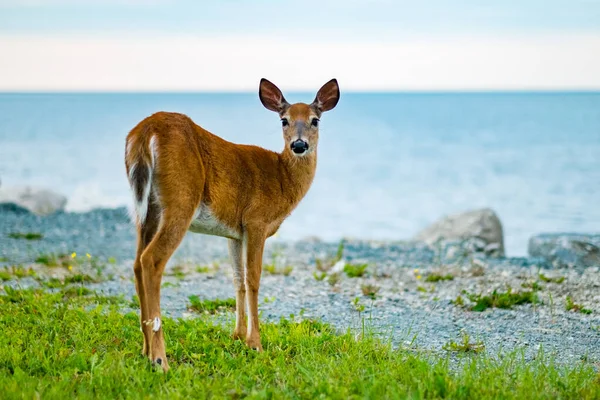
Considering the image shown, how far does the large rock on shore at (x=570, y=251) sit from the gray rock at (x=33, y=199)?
391 inches

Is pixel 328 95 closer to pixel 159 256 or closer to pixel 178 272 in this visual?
pixel 159 256

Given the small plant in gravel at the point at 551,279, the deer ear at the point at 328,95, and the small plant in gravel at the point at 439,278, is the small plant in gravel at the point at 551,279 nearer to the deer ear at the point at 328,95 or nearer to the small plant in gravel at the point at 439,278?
the small plant in gravel at the point at 439,278

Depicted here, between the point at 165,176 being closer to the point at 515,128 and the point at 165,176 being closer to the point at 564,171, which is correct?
the point at 564,171

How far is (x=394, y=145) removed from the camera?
180 ft

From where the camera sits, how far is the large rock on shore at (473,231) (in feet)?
48.7

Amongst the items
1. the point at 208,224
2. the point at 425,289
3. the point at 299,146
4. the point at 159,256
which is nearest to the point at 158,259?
the point at 159,256

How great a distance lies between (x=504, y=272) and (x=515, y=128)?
58528mm

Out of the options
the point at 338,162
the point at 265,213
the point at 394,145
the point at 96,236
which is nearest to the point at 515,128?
the point at 394,145

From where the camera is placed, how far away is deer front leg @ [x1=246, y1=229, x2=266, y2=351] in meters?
6.80

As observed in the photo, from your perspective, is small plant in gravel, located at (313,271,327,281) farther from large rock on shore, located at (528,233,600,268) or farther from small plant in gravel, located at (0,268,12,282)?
large rock on shore, located at (528,233,600,268)

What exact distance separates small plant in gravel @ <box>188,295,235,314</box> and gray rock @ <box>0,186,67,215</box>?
989 cm

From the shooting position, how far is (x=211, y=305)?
8477 millimetres

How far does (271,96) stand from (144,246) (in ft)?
6.39

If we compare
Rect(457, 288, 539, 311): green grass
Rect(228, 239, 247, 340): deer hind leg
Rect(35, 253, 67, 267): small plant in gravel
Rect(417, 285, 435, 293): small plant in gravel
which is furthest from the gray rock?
Rect(228, 239, 247, 340): deer hind leg
